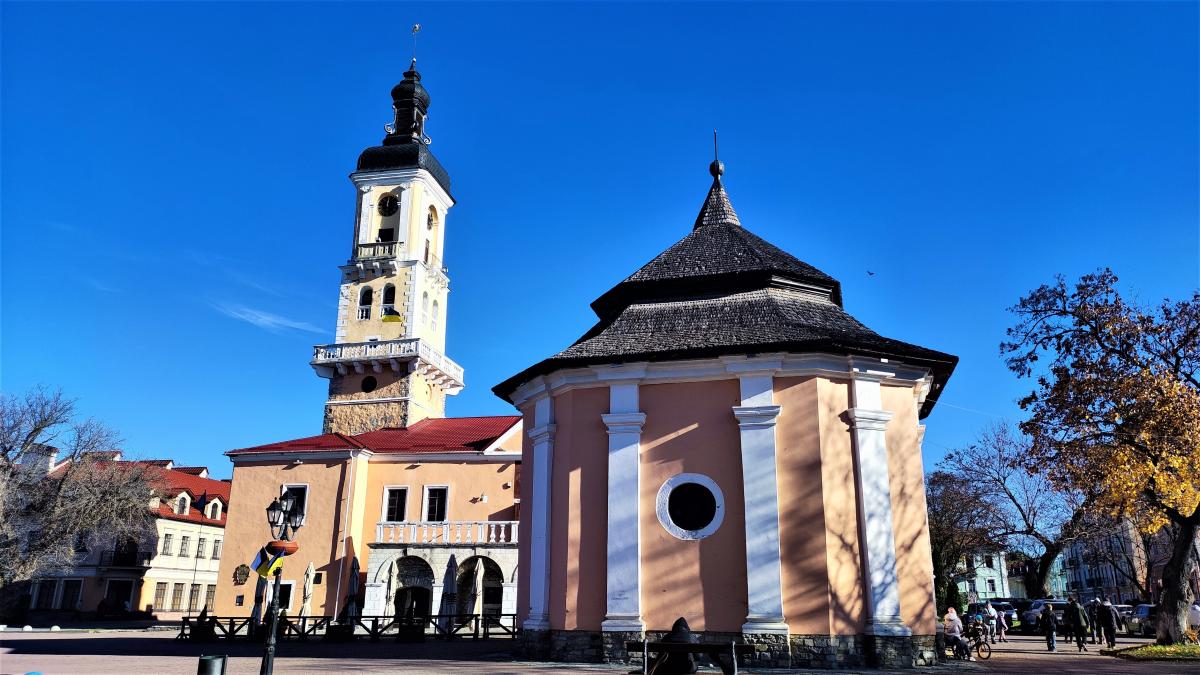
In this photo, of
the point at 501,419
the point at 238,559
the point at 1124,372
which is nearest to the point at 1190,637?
the point at 1124,372

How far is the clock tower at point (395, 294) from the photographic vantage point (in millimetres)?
41062

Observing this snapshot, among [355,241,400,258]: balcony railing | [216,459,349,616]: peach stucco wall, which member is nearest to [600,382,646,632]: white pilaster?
[216,459,349,616]: peach stucco wall

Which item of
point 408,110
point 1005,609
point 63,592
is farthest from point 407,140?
point 1005,609

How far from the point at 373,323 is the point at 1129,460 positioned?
33582 millimetres

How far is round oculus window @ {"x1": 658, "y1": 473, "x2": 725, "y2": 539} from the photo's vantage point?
51.9 ft

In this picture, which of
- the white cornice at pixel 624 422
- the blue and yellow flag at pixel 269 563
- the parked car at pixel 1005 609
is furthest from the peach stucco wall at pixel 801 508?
the parked car at pixel 1005 609

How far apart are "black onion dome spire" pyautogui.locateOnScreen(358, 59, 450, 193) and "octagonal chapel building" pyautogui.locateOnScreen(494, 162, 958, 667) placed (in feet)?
100

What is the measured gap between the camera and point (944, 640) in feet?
57.6

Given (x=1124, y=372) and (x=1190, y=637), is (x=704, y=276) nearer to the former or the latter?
(x=1124, y=372)

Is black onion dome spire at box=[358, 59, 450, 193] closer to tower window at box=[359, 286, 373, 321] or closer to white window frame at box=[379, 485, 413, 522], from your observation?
tower window at box=[359, 286, 373, 321]

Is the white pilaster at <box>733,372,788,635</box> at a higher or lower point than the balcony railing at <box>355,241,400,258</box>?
lower

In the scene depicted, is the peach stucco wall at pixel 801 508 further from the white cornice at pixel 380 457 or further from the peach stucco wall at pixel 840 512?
the white cornice at pixel 380 457

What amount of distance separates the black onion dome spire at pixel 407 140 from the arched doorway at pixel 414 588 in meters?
22.4

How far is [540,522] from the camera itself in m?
17.1
